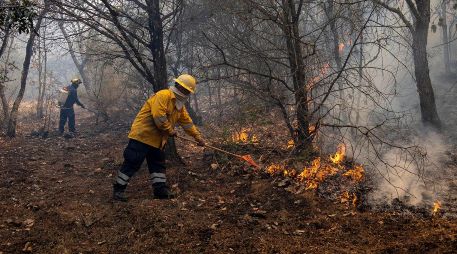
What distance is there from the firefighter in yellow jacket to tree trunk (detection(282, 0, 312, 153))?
1663 millimetres

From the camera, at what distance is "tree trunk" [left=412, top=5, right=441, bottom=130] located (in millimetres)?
8875

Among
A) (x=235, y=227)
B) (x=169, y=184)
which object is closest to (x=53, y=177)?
(x=169, y=184)

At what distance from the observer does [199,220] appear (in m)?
4.65

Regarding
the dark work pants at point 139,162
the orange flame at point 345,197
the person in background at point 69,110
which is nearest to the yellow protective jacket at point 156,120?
the dark work pants at point 139,162

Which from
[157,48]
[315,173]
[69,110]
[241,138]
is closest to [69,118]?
[69,110]

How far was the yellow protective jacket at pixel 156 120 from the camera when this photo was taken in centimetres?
524

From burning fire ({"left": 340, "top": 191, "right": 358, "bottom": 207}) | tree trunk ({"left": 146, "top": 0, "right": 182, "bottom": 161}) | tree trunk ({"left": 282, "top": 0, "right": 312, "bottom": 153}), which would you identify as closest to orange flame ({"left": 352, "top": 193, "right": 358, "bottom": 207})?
burning fire ({"left": 340, "top": 191, "right": 358, "bottom": 207})

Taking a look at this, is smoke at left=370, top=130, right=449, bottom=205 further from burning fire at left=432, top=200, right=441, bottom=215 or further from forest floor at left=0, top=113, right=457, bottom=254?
forest floor at left=0, top=113, right=457, bottom=254

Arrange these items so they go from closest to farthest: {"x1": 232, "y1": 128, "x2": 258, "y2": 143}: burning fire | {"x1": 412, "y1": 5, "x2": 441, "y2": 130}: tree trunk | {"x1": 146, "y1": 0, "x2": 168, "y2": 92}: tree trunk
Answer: {"x1": 146, "y1": 0, "x2": 168, "y2": 92}: tree trunk → {"x1": 232, "y1": 128, "x2": 258, "y2": 143}: burning fire → {"x1": 412, "y1": 5, "x2": 441, "y2": 130}: tree trunk

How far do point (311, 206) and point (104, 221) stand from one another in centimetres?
263

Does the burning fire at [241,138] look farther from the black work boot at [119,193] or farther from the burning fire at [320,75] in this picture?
the black work boot at [119,193]

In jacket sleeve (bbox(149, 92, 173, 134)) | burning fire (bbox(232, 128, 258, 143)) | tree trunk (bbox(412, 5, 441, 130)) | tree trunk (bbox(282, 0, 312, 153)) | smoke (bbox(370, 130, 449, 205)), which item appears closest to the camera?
smoke (bbox(370, 130, 449, 205))

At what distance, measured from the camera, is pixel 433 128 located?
9.54 m

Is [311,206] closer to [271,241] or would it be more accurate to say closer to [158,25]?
[271,241]
